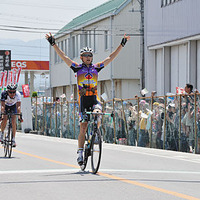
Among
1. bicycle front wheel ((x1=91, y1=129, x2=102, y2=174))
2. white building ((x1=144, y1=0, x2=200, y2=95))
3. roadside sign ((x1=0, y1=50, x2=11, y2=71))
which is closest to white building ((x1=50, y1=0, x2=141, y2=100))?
roadside sign ((x1=0, y1=50, x2=11, y2=71))

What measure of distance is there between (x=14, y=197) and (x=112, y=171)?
318 cm

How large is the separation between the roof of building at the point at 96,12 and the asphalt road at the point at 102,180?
27797 millimetres

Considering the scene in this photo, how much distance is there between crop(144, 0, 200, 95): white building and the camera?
2623cm

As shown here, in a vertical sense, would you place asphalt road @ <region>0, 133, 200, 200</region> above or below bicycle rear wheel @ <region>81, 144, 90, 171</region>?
below

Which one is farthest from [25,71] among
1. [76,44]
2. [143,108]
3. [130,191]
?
[130,191]

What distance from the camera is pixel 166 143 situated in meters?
17.2

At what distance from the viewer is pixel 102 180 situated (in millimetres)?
8734

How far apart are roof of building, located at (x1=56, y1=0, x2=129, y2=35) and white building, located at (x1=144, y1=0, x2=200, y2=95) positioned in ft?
28.0

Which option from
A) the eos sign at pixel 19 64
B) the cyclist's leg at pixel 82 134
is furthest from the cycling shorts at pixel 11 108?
the eos sign at pixel 19 64

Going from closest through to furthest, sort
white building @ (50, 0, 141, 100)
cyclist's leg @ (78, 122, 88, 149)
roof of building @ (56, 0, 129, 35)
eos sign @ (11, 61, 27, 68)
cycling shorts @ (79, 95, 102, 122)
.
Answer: cycling shorts @ (79, 95, 102, 122), cyclist's leg @ (78, 122, 88, 149), white building @ (50, 0, 141, 100), roof of building @ (56, 0, 129, 35), eos sign @ (11, 61, 27, 68)

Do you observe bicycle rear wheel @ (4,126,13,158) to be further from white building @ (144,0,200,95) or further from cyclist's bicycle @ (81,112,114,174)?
white building @ (144,0,200,95)

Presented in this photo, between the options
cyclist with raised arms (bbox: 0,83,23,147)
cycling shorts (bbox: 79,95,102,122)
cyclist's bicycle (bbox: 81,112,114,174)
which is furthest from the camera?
cyclist with raised arms (bbox: 0,83,23,147)

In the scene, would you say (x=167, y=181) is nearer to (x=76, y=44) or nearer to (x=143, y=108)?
(x=143, y=108)

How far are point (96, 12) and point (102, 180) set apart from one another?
36.0 meters
